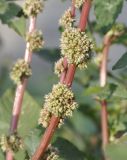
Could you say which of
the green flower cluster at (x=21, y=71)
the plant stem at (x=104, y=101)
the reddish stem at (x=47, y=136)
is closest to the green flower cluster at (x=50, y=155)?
the reddish stem at (x=47, y=136)

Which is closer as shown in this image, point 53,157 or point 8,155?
point 53,157

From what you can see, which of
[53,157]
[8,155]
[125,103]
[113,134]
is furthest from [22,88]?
[125,103]

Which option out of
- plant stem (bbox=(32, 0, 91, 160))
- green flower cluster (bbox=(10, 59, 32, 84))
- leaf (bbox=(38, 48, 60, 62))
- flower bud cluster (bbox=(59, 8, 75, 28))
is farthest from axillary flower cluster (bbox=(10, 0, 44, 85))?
leaf (bbox=(38, 48, 60, 62))

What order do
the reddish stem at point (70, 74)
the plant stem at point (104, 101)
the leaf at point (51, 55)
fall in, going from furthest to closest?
the leaf at point (51, 55), the plant stem at point (104, 101), the reddish stem at point (70, 74)

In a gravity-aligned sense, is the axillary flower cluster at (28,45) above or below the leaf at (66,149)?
above

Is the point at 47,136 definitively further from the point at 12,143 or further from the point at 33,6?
the point at 33,6

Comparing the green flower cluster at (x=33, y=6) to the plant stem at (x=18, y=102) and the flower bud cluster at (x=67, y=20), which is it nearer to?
the plant stem at (x=18, y=102)

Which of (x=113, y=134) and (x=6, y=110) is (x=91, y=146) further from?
(x=6, y=110)

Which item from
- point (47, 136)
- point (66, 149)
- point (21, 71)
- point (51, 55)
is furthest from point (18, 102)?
point (51, 55)
